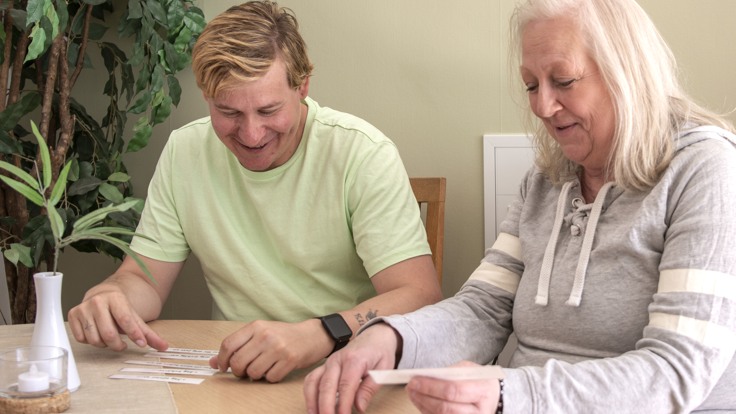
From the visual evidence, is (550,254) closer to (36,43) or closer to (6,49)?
(36,43)

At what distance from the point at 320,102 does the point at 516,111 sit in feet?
1.95

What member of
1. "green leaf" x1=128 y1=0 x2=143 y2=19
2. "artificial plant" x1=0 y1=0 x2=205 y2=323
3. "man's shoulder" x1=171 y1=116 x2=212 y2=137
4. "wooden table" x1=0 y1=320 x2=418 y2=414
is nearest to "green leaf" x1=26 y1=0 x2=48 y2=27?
"artificial plant" x1=0 y1=0 x2=205 y2=323

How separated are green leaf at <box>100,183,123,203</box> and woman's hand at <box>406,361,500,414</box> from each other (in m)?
1.67

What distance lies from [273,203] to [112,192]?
0.75 m

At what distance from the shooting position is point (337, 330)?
1542 millimetres

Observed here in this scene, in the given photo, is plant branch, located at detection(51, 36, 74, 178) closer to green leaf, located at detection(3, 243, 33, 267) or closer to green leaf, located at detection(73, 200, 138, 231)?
green leaf, located at detection(3, 243, 33, 267)

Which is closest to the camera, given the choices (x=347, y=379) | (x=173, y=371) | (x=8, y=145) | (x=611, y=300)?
(x=347, y=379)

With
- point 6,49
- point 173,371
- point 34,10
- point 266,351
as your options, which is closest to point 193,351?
point 173,371

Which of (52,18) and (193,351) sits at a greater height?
(52,18)

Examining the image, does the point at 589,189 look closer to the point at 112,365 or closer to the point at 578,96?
the point at 578,96

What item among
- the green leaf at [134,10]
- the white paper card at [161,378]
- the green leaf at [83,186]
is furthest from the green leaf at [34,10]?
the white paper card at [161,378]

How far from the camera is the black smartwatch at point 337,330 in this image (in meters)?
1.54

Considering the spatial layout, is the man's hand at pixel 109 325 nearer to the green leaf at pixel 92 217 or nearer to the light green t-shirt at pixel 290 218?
the green leaf at pixel 92 217

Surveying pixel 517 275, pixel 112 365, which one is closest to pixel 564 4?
pixel 517 275
